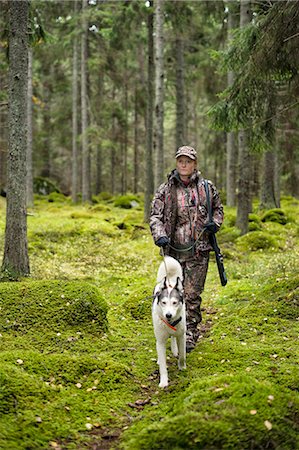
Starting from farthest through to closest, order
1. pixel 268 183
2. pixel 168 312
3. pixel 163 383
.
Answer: pixel 268 183
pixel 163 383
pixel 168 312

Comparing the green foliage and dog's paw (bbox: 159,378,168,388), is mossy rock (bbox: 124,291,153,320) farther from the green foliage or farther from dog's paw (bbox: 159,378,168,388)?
the green foliage

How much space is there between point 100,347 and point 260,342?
2.02m

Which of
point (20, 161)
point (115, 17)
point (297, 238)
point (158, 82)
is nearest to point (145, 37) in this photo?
point (115, 17)

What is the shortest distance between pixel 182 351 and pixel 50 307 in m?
2.04

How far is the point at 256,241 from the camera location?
12672 millimetres

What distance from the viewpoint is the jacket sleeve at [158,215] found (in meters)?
5.41

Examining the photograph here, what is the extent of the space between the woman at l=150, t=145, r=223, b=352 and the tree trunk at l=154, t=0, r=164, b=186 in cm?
857

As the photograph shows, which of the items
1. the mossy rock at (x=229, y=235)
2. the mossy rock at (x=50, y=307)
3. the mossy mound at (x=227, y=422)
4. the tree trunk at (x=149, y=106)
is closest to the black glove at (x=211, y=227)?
the mossy rock at (x=50, y=307)

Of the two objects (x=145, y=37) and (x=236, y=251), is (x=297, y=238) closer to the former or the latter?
(x=236, y=251)

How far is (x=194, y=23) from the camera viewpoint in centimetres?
2248

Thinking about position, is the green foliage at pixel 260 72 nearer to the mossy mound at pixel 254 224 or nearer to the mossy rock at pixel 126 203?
the mossy mound at pixel 254 224

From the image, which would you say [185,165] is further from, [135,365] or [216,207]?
[135,365]

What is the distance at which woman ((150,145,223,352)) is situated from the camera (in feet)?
18.7

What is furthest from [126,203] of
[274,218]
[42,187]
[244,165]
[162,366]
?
[162,366]
